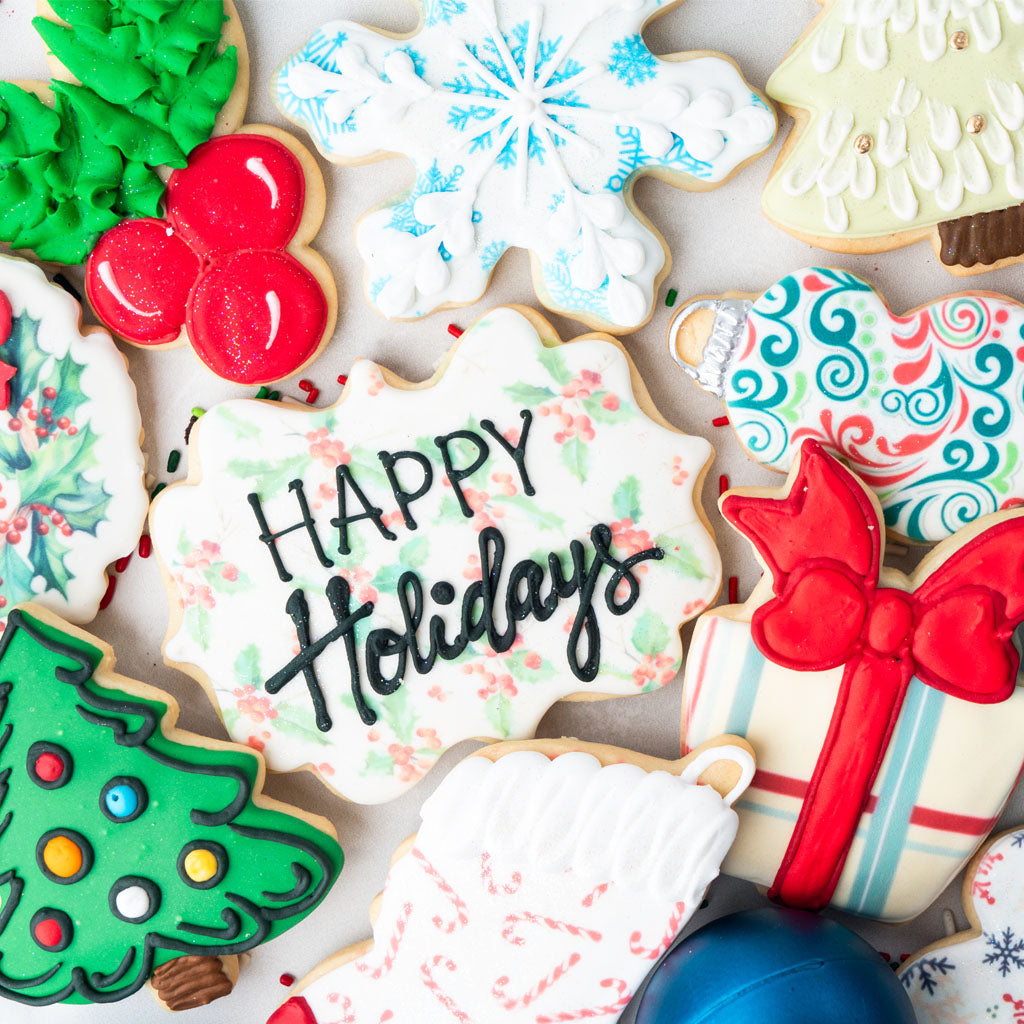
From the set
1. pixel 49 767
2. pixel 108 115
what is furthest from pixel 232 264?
pixel 49 767

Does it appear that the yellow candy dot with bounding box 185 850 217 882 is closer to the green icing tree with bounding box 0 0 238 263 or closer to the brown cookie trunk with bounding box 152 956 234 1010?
the brown cookie trunk with bounding box 152 956 234 1010

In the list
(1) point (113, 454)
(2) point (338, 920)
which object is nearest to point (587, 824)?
(2) point (338, 920)

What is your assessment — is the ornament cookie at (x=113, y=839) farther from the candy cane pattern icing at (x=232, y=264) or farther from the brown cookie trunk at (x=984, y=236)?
the brown cookie trunk at (x=984, y=236)

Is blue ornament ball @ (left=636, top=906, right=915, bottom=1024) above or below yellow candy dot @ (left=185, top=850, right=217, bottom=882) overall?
above

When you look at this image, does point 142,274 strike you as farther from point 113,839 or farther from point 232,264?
point 113,839

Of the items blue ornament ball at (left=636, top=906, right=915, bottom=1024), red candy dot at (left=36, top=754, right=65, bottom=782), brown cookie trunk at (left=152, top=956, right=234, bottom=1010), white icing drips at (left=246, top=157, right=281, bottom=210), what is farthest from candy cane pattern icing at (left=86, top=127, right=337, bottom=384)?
blue ornament ball at (left=636, top=906, right=915, bottom=1024)

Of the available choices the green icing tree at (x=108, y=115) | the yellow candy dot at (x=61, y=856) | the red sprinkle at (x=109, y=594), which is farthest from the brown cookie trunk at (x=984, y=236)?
the yellow candy dot at (x=61, y=856)
